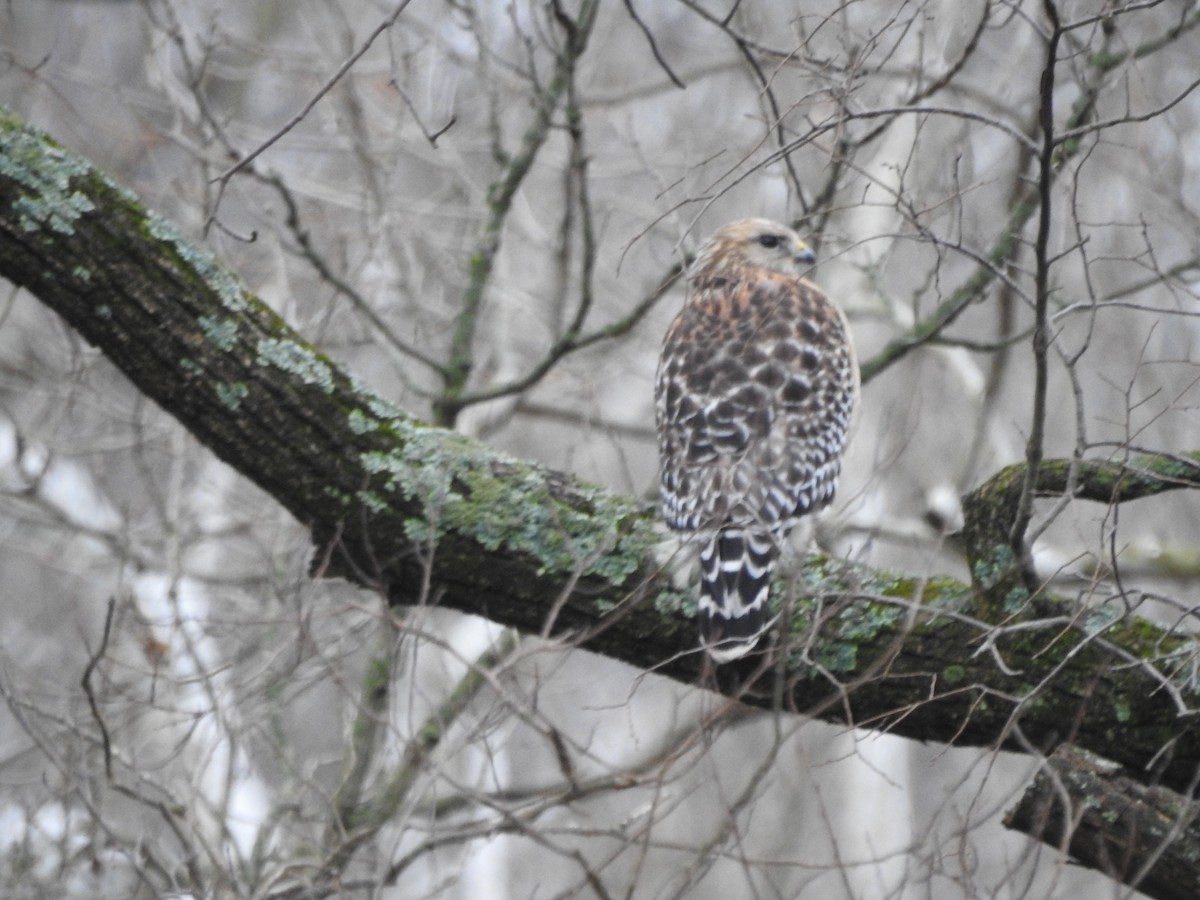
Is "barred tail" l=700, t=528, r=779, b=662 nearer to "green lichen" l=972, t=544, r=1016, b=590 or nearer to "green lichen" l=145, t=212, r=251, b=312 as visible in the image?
"green lichen" l=972, t=544, r=1016, b=590

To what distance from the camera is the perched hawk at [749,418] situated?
4453 millimetres

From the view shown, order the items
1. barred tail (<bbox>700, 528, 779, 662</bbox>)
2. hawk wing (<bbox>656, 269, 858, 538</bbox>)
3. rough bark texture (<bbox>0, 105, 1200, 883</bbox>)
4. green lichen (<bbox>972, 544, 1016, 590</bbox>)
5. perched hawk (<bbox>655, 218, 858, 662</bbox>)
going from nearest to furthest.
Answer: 1. rough bark texture (<bbox>0, 105, 1200, 883</bbox>)
2. green lichen (<bbox>972, 544, 1016, 590</bbox>)
3. barred tail (<bbox>700, 528, 779, 662</bbox>)
4. perched hawk (<bbox>655, 218, 858, 662</bbox>)
5. hawk wing (<bbox>656, 269, 858, 538</bbox>)

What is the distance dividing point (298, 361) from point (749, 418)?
1.71 m

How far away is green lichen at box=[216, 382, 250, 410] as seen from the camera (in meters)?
3.97

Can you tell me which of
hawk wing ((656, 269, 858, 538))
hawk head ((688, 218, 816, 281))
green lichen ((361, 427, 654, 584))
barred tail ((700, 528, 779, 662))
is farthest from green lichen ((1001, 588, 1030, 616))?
hawk head ((688, 218, 816, 281))

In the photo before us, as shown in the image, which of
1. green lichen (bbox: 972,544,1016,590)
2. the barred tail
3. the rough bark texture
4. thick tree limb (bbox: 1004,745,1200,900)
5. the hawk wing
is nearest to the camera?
thick tree limb (bbox: 1004,745,1200,900)

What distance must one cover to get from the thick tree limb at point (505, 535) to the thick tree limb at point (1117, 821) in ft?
0.31

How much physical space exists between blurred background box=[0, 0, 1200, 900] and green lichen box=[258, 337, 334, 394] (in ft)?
1.74

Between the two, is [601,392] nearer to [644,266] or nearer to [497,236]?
[644,266]

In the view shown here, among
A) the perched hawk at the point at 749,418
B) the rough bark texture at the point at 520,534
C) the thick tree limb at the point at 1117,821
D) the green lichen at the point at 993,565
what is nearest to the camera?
the thick tree limb at the point at 1117,821

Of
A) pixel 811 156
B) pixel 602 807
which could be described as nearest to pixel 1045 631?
pixel 811 156

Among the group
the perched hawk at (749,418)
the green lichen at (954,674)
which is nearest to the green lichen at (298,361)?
the perched hawk at (749,418)

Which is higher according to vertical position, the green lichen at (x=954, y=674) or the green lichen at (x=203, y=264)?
the green lichen at (x=203, y=264)

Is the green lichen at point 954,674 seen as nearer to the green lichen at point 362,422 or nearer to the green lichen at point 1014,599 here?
the green lichen at point 1014,599
